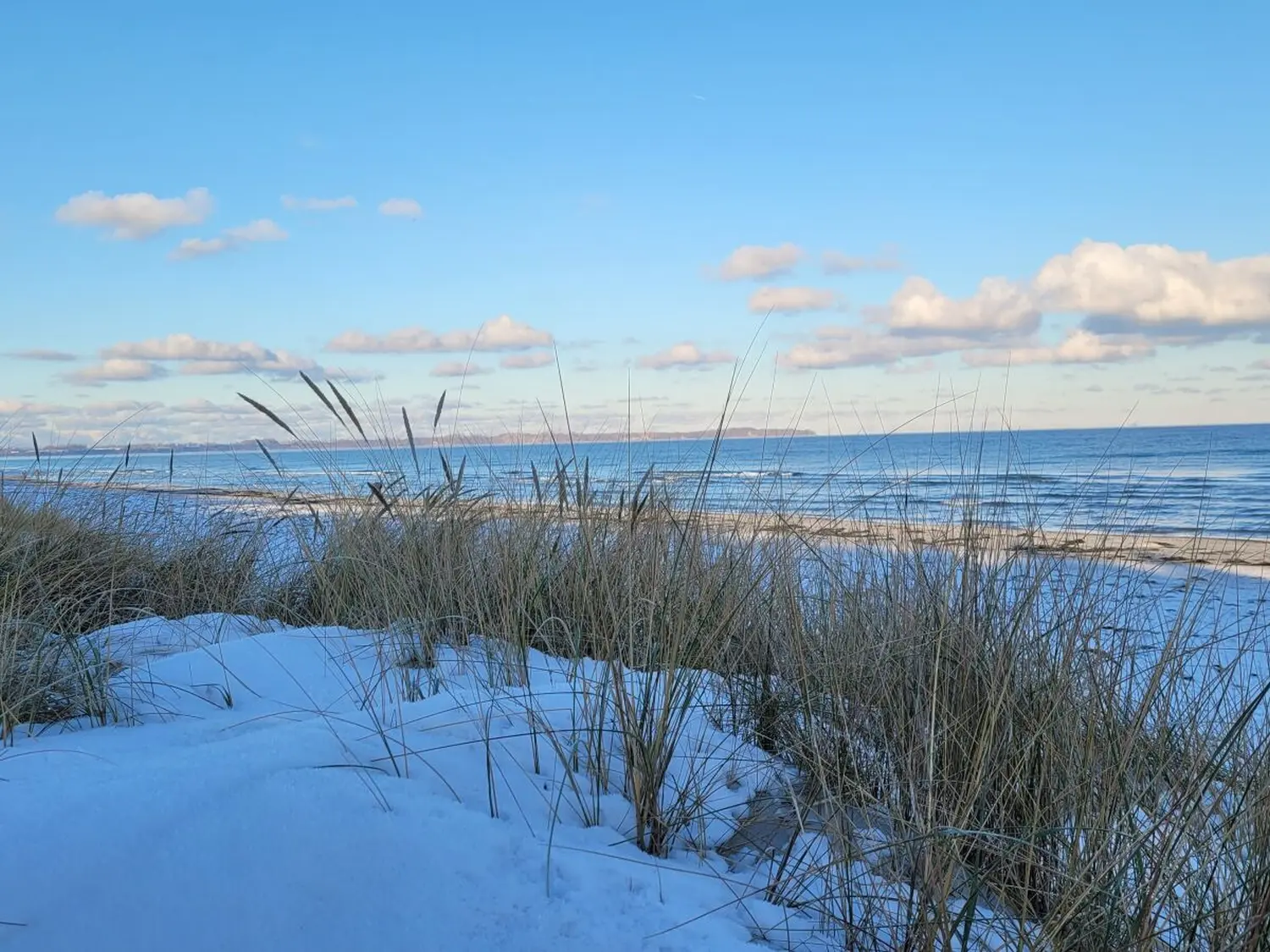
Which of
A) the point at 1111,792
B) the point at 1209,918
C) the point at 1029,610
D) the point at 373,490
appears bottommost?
the point at 1209,918

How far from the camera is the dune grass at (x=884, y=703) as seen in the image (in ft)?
4.69

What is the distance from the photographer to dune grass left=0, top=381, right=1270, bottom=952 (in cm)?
143

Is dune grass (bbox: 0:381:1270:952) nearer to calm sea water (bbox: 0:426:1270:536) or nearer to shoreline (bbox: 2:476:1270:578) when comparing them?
shoreline (bbox: 2:476:1270:578)

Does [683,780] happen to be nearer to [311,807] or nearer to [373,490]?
[311,807]

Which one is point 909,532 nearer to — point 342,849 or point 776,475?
point 776,475

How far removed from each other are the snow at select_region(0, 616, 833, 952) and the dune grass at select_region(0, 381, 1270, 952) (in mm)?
144

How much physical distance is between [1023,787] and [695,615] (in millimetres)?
807

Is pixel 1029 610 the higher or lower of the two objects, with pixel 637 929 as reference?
higher

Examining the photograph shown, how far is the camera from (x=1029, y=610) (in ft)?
7.30

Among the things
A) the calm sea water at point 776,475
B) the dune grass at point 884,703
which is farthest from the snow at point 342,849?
the calm sea water at point 776,475

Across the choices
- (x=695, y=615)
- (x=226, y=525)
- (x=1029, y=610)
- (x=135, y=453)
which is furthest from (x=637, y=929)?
(x=135, y=453)

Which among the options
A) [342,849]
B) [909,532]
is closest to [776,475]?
[909,532]

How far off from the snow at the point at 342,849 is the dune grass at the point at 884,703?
0.14 m

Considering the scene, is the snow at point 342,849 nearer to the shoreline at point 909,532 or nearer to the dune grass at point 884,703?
the dune grass at point 884,703
